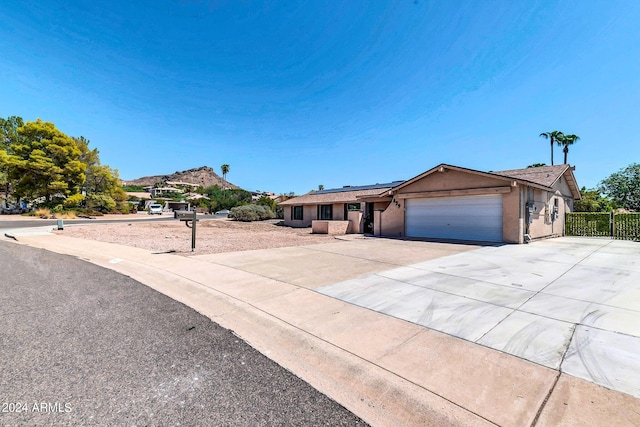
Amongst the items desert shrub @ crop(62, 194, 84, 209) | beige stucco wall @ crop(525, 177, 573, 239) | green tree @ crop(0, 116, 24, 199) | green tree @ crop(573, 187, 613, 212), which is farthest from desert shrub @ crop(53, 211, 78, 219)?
green tree @ crop(573, 187, 613, 212)

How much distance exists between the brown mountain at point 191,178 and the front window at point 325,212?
136409 mm

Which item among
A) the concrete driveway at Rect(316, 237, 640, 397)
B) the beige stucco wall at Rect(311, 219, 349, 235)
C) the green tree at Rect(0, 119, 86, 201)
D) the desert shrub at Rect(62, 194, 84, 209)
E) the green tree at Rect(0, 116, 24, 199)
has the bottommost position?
the concrete driveway at Rect(316, 237, 640, 397)

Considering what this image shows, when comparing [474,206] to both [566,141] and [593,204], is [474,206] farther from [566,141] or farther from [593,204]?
[566,141]

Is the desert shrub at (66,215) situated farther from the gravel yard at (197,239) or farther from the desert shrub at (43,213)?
the gravel yard at (197,239)

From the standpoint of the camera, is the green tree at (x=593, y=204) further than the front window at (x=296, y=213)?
No

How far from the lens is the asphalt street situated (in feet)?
7.16

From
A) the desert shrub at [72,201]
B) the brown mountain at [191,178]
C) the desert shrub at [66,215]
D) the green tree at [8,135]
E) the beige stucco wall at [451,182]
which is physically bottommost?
the desert shrub at [66,215]

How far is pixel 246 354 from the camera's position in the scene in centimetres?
317

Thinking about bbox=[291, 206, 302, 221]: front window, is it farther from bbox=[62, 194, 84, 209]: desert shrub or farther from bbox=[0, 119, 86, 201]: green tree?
bbox=[0, 119, 86, 201]: green tree

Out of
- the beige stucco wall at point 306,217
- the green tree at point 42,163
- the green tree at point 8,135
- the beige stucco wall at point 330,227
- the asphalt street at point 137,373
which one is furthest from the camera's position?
the green tree at point 8,135

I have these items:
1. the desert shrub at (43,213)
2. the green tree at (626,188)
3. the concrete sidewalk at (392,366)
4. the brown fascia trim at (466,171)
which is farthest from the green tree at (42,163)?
the green tree at (626,188)

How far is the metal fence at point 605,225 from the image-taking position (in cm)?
1520

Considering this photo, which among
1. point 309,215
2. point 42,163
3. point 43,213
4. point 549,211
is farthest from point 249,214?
point 549,211

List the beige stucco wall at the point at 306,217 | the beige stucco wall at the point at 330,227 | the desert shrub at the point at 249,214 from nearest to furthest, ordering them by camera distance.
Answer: the beige stucco wall at the point at 330,227
the beige stucco wall at the point at 306,217
the desert shrub at the point at 249,214
